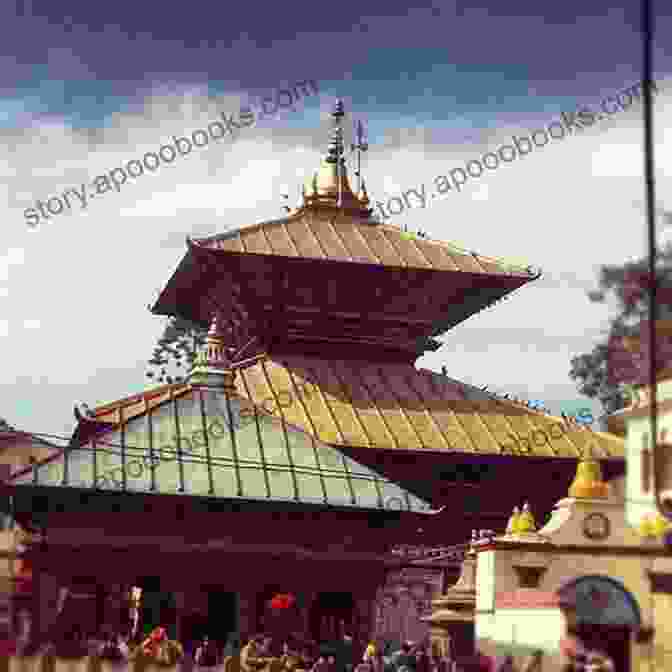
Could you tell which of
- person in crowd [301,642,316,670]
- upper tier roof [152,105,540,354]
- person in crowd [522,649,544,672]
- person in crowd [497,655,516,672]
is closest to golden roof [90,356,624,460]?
upper tier roof [152,105,540,354]

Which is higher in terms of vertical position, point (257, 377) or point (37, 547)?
point (257, 377)

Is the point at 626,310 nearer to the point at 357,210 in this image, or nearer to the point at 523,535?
the point at 523,535

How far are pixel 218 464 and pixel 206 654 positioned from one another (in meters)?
3.24

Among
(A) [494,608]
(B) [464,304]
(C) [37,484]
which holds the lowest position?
(A) [494,608]

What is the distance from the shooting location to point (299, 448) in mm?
Result: 31422

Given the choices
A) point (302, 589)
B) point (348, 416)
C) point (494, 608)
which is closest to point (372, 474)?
point (302, 589)

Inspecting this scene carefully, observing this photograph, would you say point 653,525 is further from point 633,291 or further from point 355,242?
point 355,242

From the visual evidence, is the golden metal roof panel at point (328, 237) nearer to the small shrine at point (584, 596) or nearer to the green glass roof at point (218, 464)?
→ the green glass roof at point (218, 464)

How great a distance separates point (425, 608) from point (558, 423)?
587cm

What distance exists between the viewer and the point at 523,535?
22906 mm

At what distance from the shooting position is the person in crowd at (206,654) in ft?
92.7

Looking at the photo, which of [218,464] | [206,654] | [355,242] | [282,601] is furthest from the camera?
[355,242]

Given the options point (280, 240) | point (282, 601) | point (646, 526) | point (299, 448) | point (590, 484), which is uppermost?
point (280, 240)

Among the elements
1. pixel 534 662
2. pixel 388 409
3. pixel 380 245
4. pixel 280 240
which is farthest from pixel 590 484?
pixel 380 245
